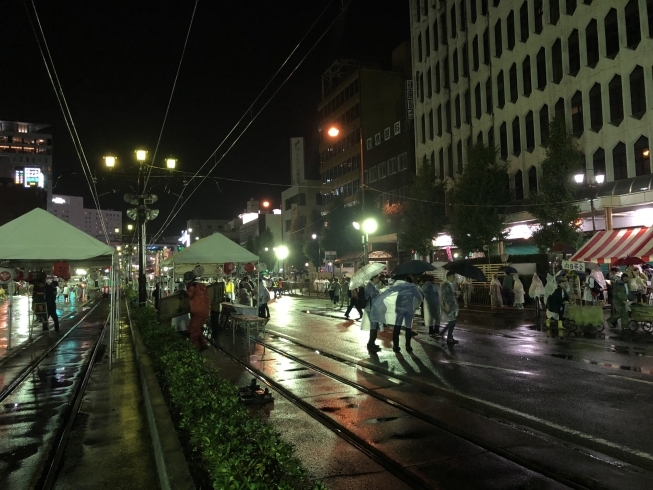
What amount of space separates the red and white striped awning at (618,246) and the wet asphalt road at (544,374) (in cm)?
546

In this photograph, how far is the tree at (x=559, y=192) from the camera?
26.5 m

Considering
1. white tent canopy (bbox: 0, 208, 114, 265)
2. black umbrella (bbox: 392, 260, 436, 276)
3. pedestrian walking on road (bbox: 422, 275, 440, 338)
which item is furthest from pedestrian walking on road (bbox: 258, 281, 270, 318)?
white tent canopy (bbox: 0, 208, 114, 265)

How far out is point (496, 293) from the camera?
25.2 meters

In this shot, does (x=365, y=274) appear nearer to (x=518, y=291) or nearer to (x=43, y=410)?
(x=43, y=410)

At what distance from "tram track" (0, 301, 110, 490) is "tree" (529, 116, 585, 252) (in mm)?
21601

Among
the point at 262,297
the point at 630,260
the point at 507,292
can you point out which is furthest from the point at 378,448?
the point at 507,292

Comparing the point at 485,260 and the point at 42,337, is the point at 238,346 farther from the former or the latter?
the point at 485,260

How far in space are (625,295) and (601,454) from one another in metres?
11.8

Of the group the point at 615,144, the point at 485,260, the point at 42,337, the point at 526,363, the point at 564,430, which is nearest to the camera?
the point at 564,430

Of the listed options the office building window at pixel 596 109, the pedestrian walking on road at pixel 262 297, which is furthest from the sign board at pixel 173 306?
the office building window at pixel 596 109

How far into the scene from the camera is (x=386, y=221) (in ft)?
163

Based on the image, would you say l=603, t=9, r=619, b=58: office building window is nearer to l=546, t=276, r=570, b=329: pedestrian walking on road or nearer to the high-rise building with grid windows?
the high-rise building with grid windows

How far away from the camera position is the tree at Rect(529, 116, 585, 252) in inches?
1044

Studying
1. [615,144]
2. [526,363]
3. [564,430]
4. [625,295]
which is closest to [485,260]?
[615,144]
